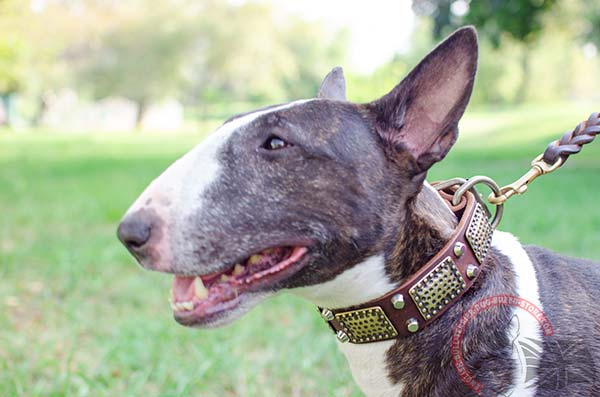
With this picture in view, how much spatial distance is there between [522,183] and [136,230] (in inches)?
45.4

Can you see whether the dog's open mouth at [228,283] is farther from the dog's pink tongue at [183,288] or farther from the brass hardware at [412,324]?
the brass hardware at [412,324]

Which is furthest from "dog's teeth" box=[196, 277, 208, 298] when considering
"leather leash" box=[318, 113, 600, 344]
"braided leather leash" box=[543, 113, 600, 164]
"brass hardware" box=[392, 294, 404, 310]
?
"braided leather leash" box=[543, 113, 600, 164]

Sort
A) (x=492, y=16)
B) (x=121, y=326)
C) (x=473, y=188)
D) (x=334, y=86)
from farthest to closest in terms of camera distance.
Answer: (x=492, y=16) < (x=121, y=326) < (x=334, y=86) < (x=473, y=188)

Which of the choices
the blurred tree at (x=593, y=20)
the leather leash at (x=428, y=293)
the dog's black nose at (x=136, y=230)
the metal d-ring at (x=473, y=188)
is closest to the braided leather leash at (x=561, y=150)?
the metal d-ring at (x=473, y=188)

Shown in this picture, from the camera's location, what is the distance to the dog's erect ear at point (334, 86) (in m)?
2.35

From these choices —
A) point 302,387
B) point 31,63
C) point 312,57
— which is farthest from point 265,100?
point 302,387

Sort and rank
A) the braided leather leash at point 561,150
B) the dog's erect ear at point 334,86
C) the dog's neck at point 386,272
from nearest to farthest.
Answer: the dog's neck at point 386,272, the braided leather leash at point 561,150, the dog's erect ear at point 334,86

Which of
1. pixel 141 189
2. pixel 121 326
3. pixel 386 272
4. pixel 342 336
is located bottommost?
pixel 141 189

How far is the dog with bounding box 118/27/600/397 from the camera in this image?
1.69 meters

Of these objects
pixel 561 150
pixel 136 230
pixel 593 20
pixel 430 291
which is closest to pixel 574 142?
pixel 561 150

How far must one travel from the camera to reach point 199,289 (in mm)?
1833

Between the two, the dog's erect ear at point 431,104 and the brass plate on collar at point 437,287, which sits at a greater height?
the dog's erect ear at point 431,104

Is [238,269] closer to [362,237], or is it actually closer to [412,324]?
[362,237]

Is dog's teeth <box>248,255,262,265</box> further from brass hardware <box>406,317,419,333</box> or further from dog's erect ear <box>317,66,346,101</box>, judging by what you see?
dog's erect ear <box>317,66,346,101</box>
